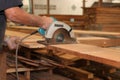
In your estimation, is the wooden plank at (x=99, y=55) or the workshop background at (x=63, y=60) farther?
the workshop background at (x=63, y=60)

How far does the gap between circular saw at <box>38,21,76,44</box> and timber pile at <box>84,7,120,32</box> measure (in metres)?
4.55

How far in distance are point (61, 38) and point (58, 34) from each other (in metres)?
0.07

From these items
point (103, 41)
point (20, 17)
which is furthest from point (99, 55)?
point (103, 41)

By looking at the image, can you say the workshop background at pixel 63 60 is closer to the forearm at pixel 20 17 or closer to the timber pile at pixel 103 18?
the forearm at pixel 20 17

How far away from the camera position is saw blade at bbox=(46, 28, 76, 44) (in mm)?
1796

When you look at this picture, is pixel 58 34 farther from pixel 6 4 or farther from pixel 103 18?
pixel 103 18

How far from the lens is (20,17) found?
1.63 metres

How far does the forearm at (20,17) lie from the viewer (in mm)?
1606

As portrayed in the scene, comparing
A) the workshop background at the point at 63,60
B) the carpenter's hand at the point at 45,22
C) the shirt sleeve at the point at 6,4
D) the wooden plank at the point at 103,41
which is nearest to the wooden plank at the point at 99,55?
the workshop background at the point at 63,60

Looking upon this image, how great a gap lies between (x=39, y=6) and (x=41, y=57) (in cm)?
813

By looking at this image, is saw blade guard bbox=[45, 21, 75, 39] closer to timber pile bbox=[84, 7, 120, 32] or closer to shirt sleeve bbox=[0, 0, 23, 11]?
shirt sleeve bbox=[0, 0, 23, 11]

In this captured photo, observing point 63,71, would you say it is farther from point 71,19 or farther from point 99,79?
point 71,19

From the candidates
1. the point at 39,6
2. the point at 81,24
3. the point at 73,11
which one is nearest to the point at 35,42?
the point at 81,24

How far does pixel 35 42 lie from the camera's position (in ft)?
7.22
